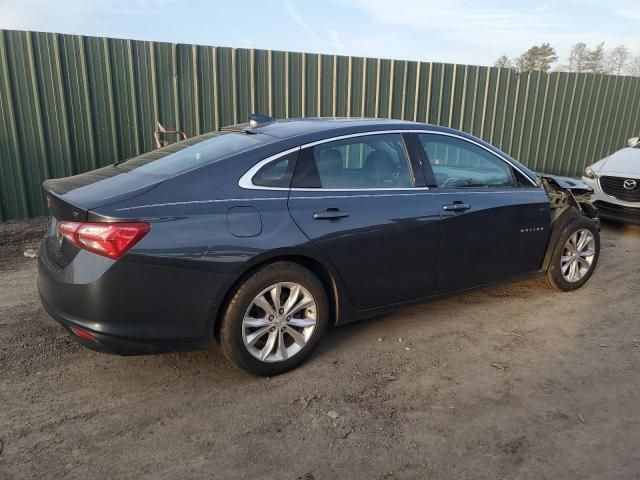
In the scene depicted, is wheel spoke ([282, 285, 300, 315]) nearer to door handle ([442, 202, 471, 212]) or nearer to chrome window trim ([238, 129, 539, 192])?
chrome window trim ([238, 129, 539, 192])

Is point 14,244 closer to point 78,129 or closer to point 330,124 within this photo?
point 78,129

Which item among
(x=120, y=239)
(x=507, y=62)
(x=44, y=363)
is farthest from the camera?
(x=507, y=62)

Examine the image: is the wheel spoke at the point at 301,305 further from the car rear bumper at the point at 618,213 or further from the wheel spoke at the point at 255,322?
the car rear bumper at the point at 618,213

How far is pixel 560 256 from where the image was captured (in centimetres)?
452

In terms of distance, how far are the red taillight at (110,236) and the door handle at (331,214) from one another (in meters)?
1.04

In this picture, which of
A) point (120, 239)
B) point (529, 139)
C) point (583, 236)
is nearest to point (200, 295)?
point (120, 239)

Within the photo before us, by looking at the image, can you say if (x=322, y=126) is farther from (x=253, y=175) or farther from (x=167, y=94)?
(x=167, y=94)

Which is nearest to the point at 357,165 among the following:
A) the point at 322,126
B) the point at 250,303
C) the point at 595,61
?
the point at 322,126

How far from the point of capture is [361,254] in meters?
3.32

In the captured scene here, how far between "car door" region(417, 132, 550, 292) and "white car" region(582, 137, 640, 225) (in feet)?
11.0

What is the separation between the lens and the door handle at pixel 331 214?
10.3ft

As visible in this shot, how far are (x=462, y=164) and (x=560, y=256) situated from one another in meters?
1.38

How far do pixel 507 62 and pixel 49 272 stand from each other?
35.5 m

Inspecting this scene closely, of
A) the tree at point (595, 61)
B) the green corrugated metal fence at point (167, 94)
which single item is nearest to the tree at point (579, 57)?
the tree at point (595, 61)
